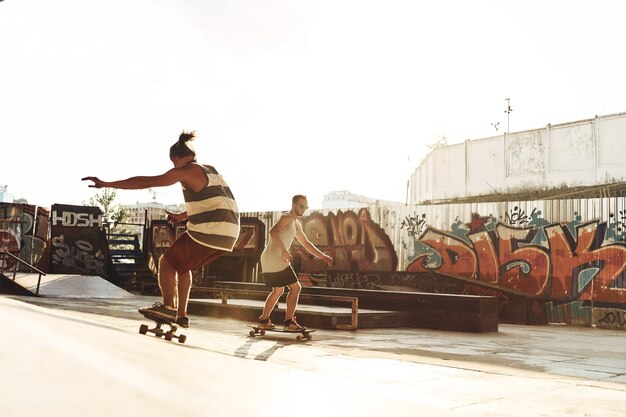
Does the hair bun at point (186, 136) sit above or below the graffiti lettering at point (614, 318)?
above

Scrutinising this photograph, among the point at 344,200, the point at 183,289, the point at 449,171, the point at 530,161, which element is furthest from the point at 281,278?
the point at 344,200

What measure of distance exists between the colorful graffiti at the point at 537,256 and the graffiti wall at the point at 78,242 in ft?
37.3

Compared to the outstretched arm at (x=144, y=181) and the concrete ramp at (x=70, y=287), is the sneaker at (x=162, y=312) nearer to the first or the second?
the outstretched arm at (x=144, y=181)

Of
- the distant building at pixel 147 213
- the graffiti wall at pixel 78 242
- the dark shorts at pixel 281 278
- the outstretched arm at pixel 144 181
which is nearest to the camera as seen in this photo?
the outstretched arm at pixel 144 181

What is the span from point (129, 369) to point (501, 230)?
43.5 feet

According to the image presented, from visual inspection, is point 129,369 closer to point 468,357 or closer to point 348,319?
point 468,357

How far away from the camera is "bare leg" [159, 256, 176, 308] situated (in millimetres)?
5098

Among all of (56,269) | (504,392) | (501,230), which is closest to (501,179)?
(501,230)

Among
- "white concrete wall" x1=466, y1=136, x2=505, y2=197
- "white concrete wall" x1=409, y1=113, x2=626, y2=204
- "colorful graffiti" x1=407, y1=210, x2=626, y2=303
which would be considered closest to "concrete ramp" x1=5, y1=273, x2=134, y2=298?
"colorful graffiti" x1=407, y1=210, x2=626, y2=303

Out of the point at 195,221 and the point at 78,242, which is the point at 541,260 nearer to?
the point at 195,221

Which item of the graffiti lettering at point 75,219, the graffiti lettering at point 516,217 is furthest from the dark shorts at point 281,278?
the graffiti lettering at point 75,219

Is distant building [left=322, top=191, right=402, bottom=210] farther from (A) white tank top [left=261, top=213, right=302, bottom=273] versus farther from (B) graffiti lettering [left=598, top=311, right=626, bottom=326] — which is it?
(A) white tank top [left=261, top=213, right=302, bottom=273]

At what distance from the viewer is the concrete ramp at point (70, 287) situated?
1459cm

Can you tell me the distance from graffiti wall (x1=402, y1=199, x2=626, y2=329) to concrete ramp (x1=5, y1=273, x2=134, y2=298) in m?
7.90
